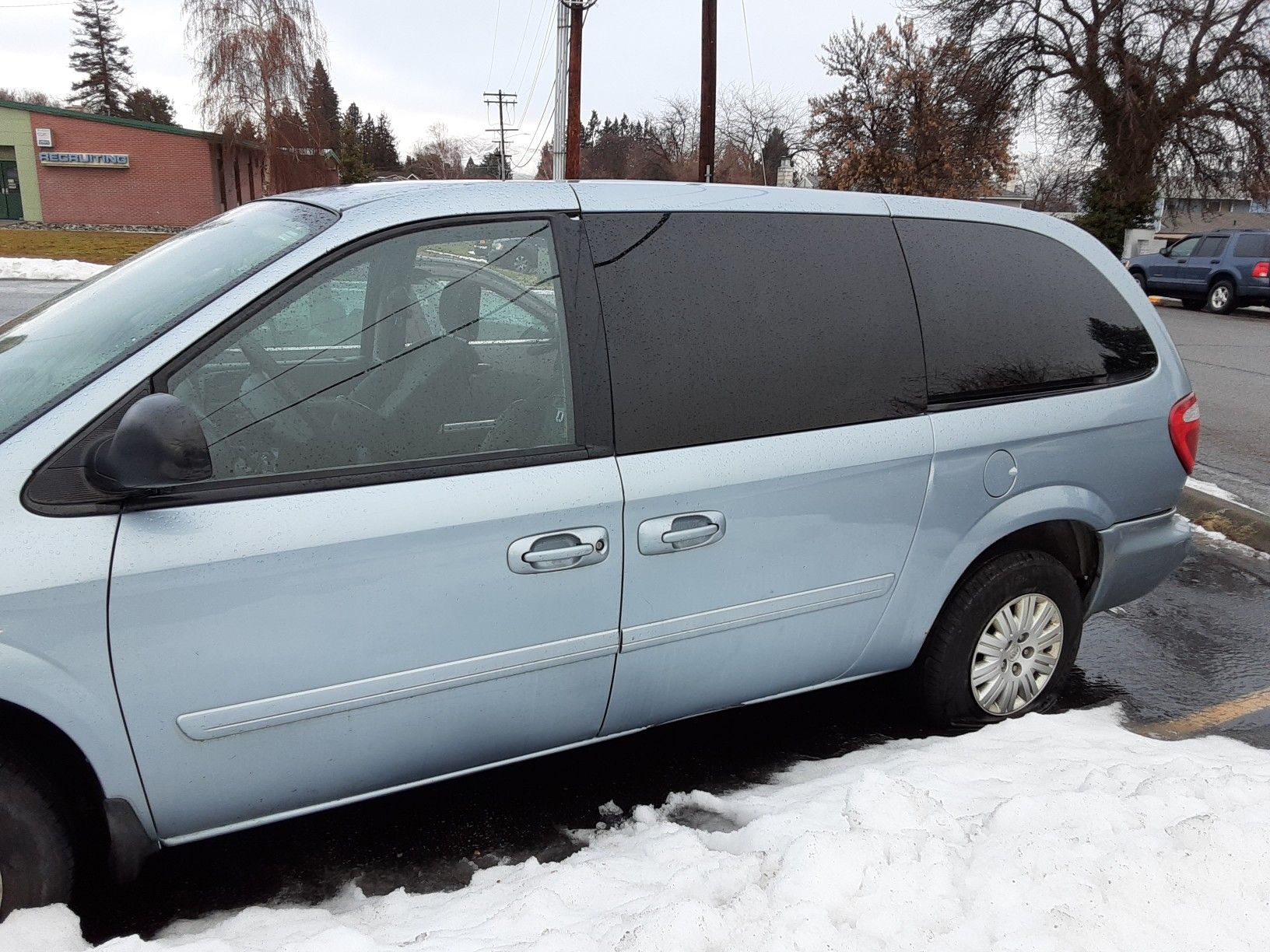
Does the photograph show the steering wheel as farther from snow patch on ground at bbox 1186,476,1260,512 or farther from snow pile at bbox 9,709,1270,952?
snow patch on ground at bbox 1186,476,1260,512

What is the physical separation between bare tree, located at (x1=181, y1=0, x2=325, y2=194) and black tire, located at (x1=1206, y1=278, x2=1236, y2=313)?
36.0 metres

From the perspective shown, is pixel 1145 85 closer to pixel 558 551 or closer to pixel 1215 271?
pixel 1215 271

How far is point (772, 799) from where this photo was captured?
309 cm

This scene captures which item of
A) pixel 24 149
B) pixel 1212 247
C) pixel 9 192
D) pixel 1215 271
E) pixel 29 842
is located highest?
pixel 24 149

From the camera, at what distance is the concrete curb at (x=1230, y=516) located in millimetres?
5852

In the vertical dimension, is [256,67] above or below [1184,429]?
above

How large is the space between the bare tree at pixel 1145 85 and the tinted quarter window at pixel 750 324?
34.2 metres

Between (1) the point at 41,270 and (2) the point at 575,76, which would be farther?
(2) the point at 575,76

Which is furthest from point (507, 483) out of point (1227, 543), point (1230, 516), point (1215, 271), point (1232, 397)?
point (1215, 271)

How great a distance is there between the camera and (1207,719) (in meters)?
3.84

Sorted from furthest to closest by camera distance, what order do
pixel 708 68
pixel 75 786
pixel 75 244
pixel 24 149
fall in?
1. pixel 24 149
2. pixel 75 244
3. pixel 708 68
4. pixel 75 786

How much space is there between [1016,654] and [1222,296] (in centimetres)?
2170

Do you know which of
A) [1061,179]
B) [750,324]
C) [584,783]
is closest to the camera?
[750,324]

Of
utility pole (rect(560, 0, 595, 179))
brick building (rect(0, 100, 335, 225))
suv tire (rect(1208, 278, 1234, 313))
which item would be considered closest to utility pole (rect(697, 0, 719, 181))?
utility pole (rect(560, 0, 595, 179))
